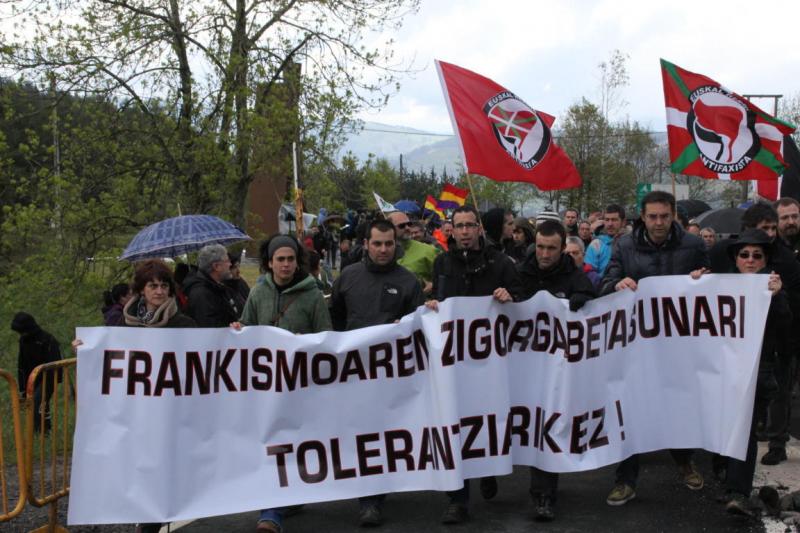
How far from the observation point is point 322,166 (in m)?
15.9

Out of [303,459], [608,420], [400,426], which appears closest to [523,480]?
[608,420]

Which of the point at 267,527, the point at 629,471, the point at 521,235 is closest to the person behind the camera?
the point at 267,527

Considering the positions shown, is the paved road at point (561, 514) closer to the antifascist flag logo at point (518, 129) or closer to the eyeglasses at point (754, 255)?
the eyeglasses at point (754, 255)

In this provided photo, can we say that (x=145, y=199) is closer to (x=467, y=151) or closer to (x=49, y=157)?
(x=49, y=157)

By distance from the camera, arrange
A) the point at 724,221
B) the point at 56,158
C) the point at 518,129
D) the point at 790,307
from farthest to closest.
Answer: the point at 724,221
the point at 56,158
the point at 518,129
the point at 790,307

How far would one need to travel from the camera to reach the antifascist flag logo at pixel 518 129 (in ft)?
23.5

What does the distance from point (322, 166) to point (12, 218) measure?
5.12 meters

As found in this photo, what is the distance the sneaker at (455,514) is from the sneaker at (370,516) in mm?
412

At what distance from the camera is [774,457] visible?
7094 mm

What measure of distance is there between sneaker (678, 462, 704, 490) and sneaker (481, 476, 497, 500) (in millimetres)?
1367

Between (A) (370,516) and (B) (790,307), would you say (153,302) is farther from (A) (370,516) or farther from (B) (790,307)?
(B) (790,307)

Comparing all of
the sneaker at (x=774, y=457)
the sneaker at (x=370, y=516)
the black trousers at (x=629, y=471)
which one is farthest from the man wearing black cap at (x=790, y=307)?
the sneaker at (x=370, y=516)

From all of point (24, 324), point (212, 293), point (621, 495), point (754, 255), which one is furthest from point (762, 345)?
point (24, 324)

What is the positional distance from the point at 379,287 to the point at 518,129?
2.00m
